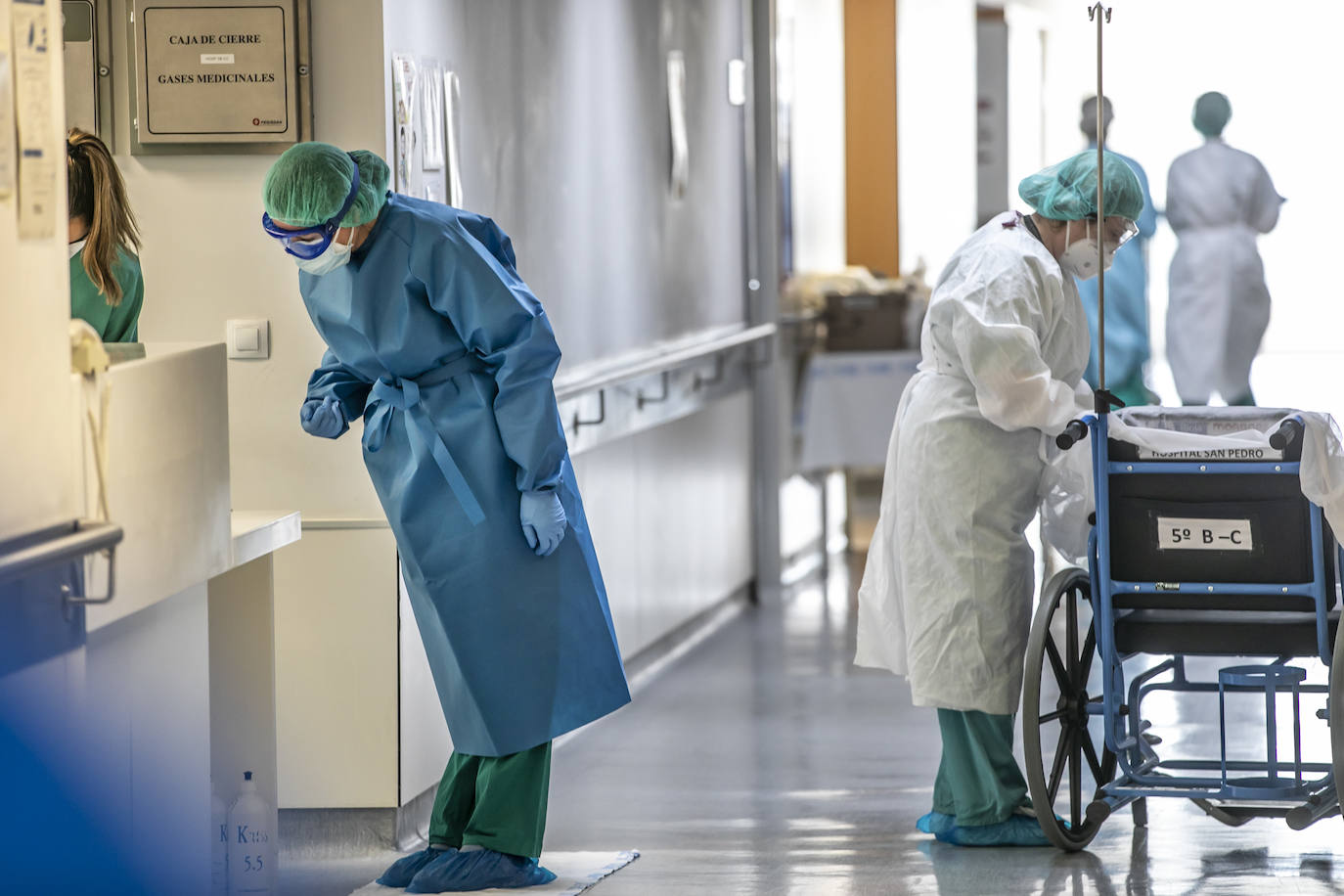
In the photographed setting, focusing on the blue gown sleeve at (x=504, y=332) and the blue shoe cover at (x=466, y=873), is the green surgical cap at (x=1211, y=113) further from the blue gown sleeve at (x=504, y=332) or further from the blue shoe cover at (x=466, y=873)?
the blue shoe cover at (x=466, y=873)

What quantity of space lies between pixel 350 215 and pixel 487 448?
46 cm

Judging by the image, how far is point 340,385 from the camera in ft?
10.9

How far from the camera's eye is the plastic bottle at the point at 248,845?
3191 millimetres

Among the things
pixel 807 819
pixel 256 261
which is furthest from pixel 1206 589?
pixel 256 261

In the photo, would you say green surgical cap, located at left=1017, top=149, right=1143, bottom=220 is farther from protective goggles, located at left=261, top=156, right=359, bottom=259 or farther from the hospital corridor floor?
protective goggles, located at left=261, top=156, right=359, bottom=259

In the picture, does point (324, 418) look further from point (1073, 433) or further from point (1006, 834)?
point (1006, 834)

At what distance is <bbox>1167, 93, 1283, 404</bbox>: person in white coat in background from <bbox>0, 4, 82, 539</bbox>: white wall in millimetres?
5142

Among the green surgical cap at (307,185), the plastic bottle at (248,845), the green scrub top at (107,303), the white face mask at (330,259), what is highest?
the green surgical cap at (307,185)

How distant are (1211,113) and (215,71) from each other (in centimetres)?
412

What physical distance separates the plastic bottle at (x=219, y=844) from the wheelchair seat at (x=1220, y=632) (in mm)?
1605

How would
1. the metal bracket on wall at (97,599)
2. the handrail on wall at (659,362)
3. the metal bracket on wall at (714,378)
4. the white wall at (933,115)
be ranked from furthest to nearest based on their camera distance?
the white wall at (933,115) → the metal bracket on wall at (714,378) → the handrail on wall at (659,362) → the metal bracket on wall at (97,599)

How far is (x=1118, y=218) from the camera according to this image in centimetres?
360

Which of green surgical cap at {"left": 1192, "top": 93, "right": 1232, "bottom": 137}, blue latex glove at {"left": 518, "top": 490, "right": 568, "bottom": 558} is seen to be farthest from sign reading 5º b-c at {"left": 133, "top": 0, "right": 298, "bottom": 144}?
green surgical cap at {"left": 1192, "top": 93, "right": 1232, "bottom": 137}

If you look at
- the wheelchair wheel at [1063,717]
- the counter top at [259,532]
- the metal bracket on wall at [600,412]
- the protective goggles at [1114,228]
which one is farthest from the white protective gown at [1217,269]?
the counter top at [259,532]
